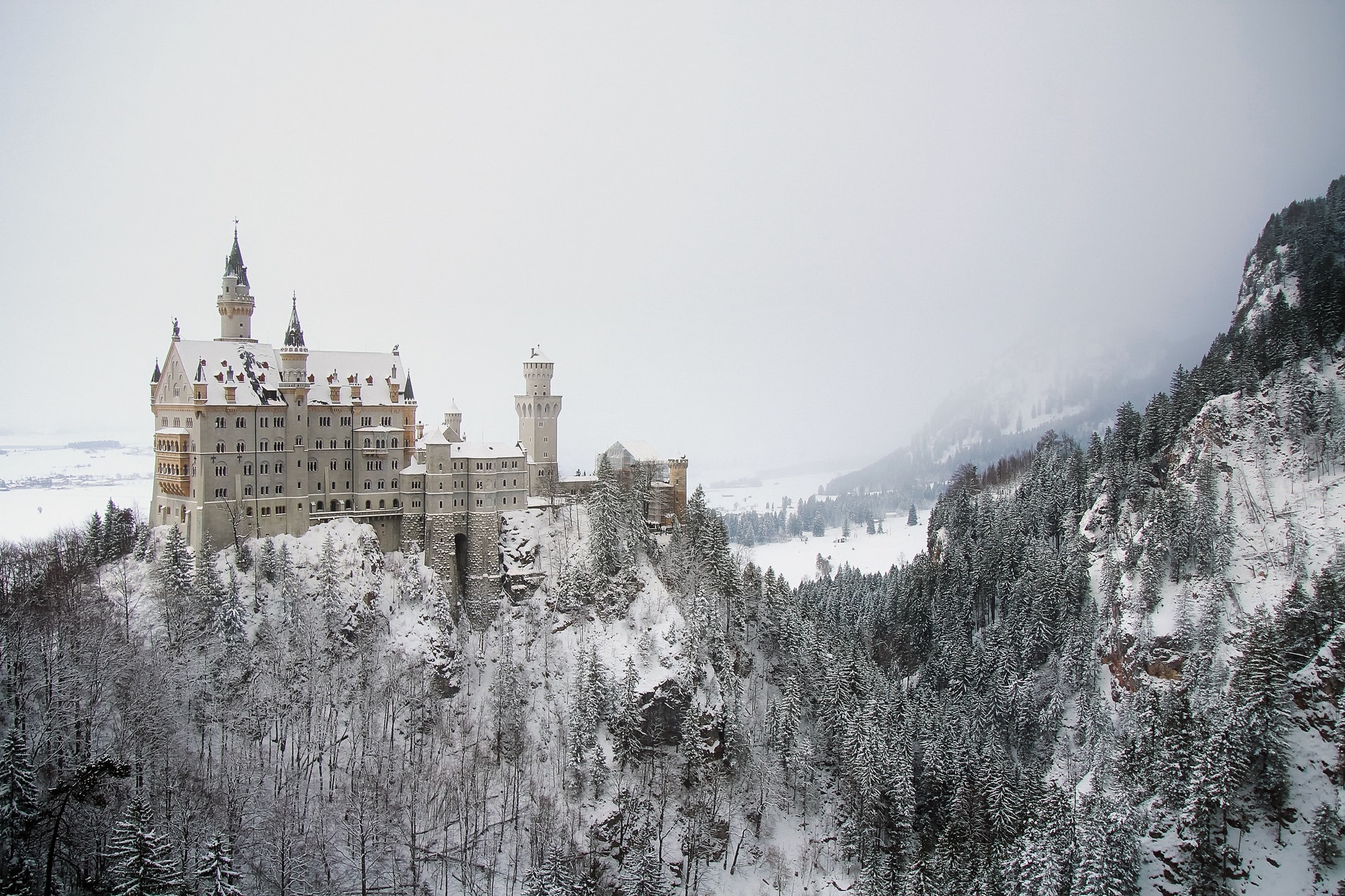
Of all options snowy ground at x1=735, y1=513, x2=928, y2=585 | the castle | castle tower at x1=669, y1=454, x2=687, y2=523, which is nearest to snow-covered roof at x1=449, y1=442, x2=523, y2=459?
the castle

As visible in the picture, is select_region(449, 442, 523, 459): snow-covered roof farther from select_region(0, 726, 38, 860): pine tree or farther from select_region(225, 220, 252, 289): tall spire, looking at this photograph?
select_region(0, 726, 38, 860): pine tree

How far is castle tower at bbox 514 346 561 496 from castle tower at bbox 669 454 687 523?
14.2 m

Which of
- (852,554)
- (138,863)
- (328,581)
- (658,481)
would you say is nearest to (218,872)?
(138,863)

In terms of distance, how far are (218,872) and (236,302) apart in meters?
54.7

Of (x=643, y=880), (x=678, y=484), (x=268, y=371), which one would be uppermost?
(x=268, y=371)

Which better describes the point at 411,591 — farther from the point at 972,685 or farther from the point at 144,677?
the point at 972,685

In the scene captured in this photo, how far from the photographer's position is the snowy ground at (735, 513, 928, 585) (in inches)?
6594

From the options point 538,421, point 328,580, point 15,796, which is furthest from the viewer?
point 538,421

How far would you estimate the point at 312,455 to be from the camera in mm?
83062

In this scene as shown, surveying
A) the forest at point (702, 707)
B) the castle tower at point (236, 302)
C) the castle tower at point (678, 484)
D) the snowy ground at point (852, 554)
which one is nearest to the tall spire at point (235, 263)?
the castle tower at point (236, 302)

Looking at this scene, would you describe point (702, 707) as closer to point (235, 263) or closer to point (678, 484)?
point (678, 484)

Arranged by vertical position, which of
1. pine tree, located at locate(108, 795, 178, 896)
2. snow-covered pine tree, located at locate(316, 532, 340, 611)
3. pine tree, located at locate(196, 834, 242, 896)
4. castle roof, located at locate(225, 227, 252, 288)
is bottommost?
pine tree, located at locate(196, 834, 242, 896)

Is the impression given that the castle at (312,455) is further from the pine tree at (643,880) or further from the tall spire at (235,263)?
the pine tree at (643,880)

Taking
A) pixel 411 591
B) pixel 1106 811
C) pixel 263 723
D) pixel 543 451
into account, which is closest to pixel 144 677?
pixel 263 723
